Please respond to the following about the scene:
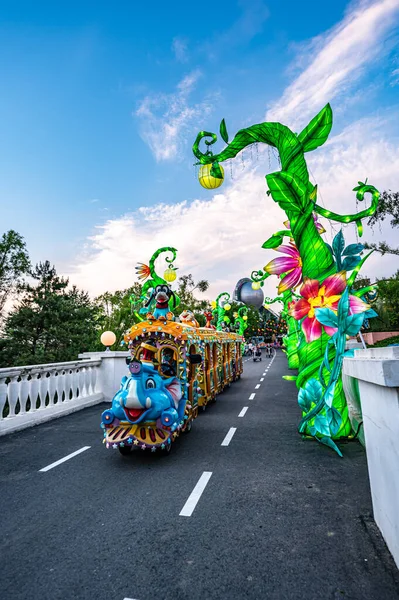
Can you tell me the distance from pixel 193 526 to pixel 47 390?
675cm

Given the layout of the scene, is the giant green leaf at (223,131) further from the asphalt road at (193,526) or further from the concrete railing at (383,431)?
the asphalt road at (193,526)

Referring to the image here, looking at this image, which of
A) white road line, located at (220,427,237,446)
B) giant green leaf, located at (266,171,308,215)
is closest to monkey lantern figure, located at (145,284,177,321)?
white road line, located at (220,427,237,446)

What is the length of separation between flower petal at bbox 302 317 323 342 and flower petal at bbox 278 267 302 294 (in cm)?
82

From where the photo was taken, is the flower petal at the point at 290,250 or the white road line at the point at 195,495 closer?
the white road line at the point at 195,495

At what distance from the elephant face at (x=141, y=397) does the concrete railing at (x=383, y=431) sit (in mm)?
3156

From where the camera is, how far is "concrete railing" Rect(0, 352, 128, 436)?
8.01 metres

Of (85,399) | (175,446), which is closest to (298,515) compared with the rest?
(175,446)

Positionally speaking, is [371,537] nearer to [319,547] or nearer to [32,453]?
[319,547]

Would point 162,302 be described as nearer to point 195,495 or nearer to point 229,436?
point 229,436

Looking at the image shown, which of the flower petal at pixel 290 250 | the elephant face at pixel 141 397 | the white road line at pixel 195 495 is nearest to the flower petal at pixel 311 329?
the flower petal at pixel 290 250

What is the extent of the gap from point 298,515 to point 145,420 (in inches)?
107

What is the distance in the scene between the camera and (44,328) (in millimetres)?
27891

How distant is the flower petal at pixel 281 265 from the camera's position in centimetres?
726

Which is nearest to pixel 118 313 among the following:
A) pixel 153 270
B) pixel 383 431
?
pixel 153 270
